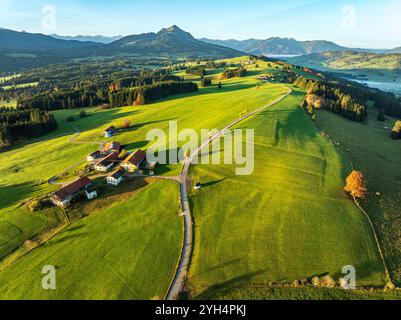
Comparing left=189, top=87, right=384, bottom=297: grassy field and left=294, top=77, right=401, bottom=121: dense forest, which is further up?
left=294, top=77, right=401, bottom=121: dense forest

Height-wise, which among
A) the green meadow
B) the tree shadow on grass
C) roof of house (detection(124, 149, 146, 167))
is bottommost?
the tree shadow on grass

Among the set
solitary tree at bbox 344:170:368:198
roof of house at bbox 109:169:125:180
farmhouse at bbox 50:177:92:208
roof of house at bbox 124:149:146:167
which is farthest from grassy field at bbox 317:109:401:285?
farmhouse at bbox 50:177:92:208

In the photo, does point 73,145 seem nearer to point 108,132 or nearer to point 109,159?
point 108,132

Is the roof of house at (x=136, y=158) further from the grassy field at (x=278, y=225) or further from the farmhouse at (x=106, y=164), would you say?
the grassy field at (x=278, y=225)

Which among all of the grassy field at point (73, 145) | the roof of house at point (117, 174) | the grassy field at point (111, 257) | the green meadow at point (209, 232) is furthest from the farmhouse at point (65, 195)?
the roof of house at point (117, 174)

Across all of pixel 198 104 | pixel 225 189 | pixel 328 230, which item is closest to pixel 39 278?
pixel 225 189

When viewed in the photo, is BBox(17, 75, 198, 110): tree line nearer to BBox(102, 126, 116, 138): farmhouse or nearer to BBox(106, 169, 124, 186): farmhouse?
BBox(102, 126, 116, 138): farmhouse
